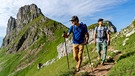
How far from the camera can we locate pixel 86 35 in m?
16.7

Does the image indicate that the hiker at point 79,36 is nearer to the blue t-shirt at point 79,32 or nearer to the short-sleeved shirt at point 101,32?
the blue t-shirt at point 79,32

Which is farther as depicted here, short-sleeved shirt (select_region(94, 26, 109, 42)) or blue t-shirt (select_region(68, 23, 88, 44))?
short-sleeved shirt (select_region(94, 26, 109, 42))

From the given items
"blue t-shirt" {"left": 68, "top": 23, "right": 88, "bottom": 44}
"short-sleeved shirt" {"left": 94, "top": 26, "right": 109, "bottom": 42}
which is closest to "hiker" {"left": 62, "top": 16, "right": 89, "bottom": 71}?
"blue t-shirt" {"left": 68, "top": 23, "right": 88, "bottom": 44}

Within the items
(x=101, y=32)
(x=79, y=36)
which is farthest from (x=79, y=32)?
(x=101, y=32)

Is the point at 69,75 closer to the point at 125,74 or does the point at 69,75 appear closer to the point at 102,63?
the point at 102,63

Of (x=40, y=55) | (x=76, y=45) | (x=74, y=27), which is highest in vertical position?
(x=40, y=55)

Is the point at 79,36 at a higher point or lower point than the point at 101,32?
lower

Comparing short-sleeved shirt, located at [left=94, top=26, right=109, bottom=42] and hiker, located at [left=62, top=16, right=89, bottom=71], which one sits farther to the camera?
short-sleeved shirt, located at [left=94, top=26, right=109, bottom=42]

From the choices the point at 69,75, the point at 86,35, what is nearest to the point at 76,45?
the point at 86,35

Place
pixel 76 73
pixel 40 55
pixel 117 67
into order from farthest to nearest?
pixel 40 55 < pixel 76 73 < pixel 117 67

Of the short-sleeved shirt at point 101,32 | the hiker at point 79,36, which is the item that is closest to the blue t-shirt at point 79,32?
the hiker at point 79,36

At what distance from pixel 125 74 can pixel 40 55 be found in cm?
18607

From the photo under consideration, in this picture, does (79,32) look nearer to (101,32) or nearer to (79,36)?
(79,36)

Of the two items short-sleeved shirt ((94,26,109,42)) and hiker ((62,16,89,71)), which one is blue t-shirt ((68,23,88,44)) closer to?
hiker ((62,16,89,71))
